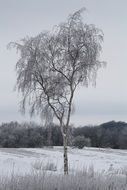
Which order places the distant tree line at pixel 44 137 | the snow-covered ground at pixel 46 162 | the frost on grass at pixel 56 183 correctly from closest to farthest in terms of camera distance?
the frost on grass at pixel 56 183
the snow-covered ground at pixel 46 162
the distant tree line at pixel 44 137

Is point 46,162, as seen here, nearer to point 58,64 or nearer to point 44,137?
point 58,64

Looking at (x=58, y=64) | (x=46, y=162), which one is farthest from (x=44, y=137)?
(x=58, y=64)

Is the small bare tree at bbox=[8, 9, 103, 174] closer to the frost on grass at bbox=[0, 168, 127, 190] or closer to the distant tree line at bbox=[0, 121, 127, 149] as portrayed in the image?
the frost on grass at bbox=[0, 168, 127, 190]

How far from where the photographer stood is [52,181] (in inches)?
326

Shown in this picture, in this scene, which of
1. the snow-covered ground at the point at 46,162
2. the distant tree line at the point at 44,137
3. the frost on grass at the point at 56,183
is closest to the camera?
the frost on grass at the point at 56,183

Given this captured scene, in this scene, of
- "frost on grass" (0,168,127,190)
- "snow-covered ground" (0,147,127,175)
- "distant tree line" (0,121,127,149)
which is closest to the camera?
"frost on grass" (0,168,127,190)

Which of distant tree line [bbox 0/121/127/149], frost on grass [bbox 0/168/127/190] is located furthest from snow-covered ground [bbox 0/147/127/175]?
distant tree line [bbox 0/121/127/149]

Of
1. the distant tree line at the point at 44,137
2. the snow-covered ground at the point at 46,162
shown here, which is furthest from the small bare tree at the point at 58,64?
the distant tree line at the point at 44,137

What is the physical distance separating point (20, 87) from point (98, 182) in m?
8.42

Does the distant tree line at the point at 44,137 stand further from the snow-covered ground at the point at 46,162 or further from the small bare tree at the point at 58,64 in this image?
the small bare tree at the point at 58,64

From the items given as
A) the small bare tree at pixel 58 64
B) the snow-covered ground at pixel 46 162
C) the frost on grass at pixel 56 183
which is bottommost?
the frost on grass at pixel 56 183

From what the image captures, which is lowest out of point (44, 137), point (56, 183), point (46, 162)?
point (56, 183)

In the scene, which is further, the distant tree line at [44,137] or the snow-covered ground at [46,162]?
the distant tree line at [44,137]

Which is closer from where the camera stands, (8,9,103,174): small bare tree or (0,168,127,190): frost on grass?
(0,168,127,190): frost on grass
